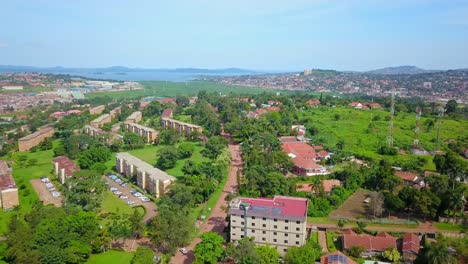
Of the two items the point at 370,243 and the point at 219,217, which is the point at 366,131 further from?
the point at 370,243

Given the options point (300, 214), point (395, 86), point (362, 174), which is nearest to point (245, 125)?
point (362, 174)

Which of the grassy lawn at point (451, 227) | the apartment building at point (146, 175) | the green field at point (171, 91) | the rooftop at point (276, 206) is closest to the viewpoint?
the rooftop at point (276, 206)

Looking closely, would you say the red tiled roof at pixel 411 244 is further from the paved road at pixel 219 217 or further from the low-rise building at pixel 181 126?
the low-rise building at pixel 181 126

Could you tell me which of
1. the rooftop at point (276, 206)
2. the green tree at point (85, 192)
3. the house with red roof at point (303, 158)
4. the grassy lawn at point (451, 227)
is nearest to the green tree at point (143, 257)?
the rooftop at point (276, 206)

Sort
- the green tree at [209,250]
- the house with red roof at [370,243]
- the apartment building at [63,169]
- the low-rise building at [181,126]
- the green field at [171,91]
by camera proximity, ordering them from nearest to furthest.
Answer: the green tree at [209,250], the house with red roof at [370,243], the apartment building at [63,169], the low-rise building at [181,126], the green field at [171,91]

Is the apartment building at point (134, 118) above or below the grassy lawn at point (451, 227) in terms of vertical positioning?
above
